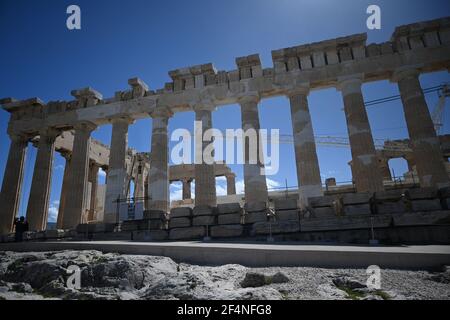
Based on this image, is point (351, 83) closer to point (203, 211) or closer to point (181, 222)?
point (203, 211)

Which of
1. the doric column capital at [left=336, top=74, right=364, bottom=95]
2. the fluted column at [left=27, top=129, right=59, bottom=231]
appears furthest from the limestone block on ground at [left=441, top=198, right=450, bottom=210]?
the fluted column at [left=27, top=129, right=59, bottom=231]

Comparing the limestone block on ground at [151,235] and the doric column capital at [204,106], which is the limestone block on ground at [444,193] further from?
the doric column capital at [204,106]

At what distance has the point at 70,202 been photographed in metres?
19.6

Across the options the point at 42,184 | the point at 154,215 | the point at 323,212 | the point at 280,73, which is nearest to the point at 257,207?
the point at 323,212

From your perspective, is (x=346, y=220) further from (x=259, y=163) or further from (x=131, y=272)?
(x=131, y=272)

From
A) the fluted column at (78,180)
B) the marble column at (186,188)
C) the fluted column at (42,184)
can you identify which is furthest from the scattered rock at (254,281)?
the marble column at (186,188)

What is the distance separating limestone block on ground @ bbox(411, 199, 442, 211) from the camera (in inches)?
429

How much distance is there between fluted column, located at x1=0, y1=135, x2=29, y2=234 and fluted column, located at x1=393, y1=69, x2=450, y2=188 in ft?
91.3

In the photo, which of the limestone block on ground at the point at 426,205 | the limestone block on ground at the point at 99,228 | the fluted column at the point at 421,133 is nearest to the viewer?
the limestone block on ground at the point at 426,205

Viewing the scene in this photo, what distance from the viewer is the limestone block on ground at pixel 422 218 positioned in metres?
10.1

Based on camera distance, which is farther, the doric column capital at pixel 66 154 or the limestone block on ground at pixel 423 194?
the doric column capital at pixel 66 154

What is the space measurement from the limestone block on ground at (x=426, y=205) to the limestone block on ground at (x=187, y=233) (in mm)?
9097

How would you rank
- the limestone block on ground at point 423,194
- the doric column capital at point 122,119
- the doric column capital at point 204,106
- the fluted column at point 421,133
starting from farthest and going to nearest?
the doric column capital at point 122,119 < the doric column capital at point 204,106 < the fluted column at point 421,133 < the limestone block on ground at point 423,194

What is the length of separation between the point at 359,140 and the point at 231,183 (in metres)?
24.1
